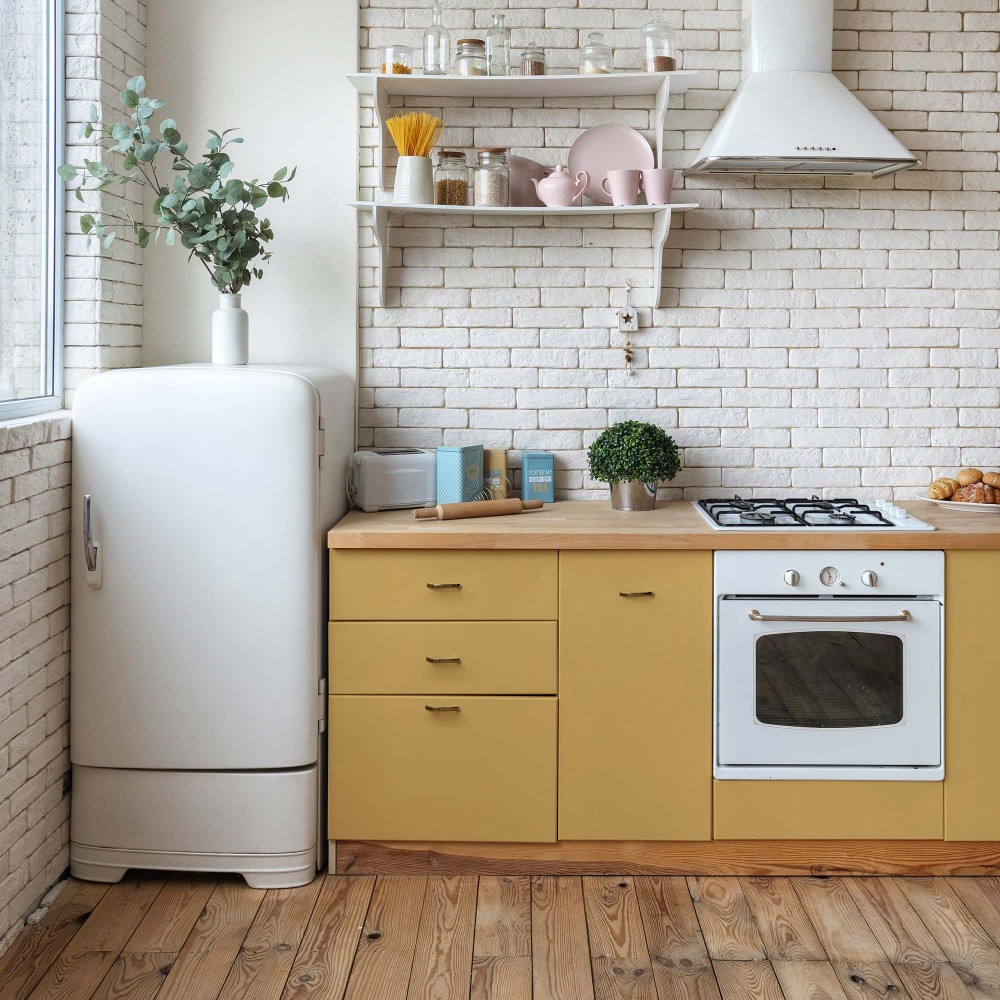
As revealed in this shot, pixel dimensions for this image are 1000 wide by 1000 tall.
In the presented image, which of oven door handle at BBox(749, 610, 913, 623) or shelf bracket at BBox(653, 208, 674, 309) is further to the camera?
shelf bracket at BBox(653, 208, 674, 309)

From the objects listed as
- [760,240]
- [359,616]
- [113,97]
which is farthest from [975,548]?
[113,97]

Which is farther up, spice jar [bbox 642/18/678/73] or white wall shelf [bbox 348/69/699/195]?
spice jar [bbox 642/18/678/73]

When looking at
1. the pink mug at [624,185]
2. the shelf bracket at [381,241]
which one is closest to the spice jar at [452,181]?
the shelf bracket at [381,241]

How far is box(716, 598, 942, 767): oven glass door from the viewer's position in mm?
2752

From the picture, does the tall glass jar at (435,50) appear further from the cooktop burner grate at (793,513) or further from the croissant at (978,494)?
the croissant at (978,494)

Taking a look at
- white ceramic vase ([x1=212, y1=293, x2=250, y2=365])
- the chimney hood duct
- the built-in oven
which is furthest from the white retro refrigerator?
the chimney hood duct

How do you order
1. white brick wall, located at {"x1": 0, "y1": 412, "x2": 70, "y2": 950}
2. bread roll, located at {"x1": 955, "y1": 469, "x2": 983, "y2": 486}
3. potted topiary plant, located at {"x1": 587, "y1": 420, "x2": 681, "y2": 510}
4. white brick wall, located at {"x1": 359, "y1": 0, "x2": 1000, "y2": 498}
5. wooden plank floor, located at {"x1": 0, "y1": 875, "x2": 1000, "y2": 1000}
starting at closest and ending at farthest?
wooden plank floor, located at {"x1": 0, "y1": 875, "x2": 1000, "y2": 1000}, white brick wall, located at {"x1": 0, "y1": 412, "x2": 70, "y2": 950}, potted topiary plant, located at {"x1": 587, "y1": 420, "x2": 681, "y2": 510}, bread roll, located at {"x1": 955, "y1": 469, "x2": 983, "y2": 486}, white brick wall, located at {"x1": 359, "y1": 0, "x2": 1000, "y2": 498}

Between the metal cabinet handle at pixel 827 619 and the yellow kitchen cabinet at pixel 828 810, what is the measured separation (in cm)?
42

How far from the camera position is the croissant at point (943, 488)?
3.15 metres

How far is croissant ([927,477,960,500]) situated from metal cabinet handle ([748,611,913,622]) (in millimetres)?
568

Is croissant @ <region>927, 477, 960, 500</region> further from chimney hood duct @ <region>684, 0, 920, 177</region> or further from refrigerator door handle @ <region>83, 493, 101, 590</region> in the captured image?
refrigerator door handle @ <region>83, 493, 101, 590</region>

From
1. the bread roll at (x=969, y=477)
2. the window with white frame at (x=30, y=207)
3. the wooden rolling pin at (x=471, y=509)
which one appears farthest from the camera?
the bread roll at (x=969, y=477)

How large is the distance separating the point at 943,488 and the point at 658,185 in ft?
3.95

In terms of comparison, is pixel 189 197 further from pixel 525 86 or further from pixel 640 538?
pixel 640 538
